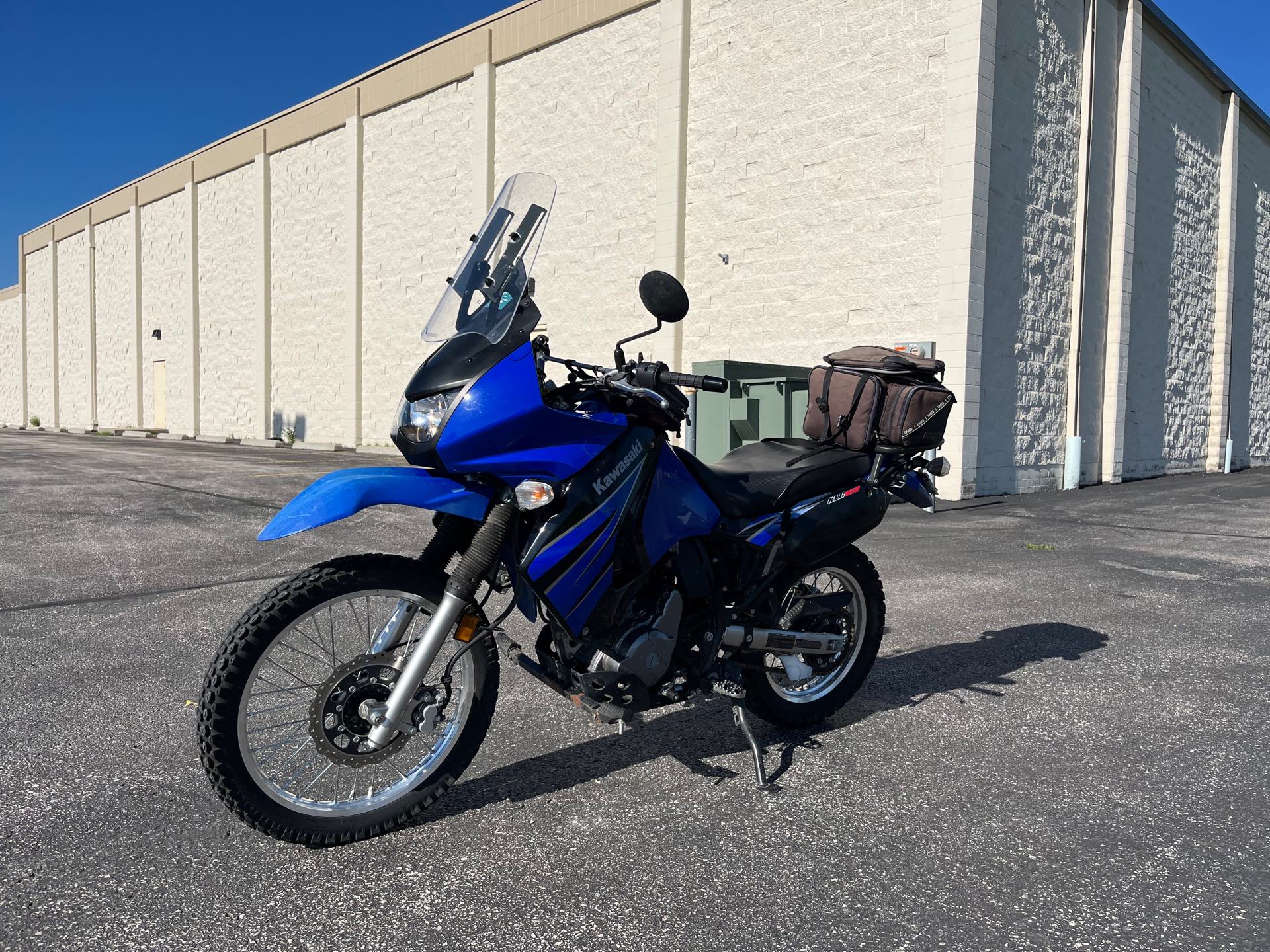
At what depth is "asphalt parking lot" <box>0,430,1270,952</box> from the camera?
2254 millimetres

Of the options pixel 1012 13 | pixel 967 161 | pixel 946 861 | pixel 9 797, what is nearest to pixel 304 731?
pixel 9 797

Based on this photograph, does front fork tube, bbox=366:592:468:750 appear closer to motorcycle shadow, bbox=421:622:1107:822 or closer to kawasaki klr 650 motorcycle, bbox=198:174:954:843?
kawasaki klr 650 motorcycle, bbox=198:174:954:843

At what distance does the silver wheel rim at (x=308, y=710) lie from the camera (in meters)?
2.49

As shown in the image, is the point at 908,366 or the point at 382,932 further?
the point at 908,366

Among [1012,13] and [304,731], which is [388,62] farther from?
[304,731]

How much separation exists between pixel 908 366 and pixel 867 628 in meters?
1.11

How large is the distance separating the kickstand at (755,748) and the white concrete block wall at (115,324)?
37.2 metres

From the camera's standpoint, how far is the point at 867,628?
3881mm

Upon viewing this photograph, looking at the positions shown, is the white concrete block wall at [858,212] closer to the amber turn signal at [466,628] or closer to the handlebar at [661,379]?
the handlebar at [661,379]

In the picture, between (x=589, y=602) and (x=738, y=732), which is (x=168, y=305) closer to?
(x=738, y=732)

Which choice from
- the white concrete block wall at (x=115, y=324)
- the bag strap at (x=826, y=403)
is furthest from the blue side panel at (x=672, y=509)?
the white concrete block wall at (x=115, y=324)

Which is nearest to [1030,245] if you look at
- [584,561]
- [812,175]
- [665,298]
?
[812,175]

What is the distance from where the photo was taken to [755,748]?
3123 millimetres

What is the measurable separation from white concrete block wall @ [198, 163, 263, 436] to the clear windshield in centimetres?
2745
